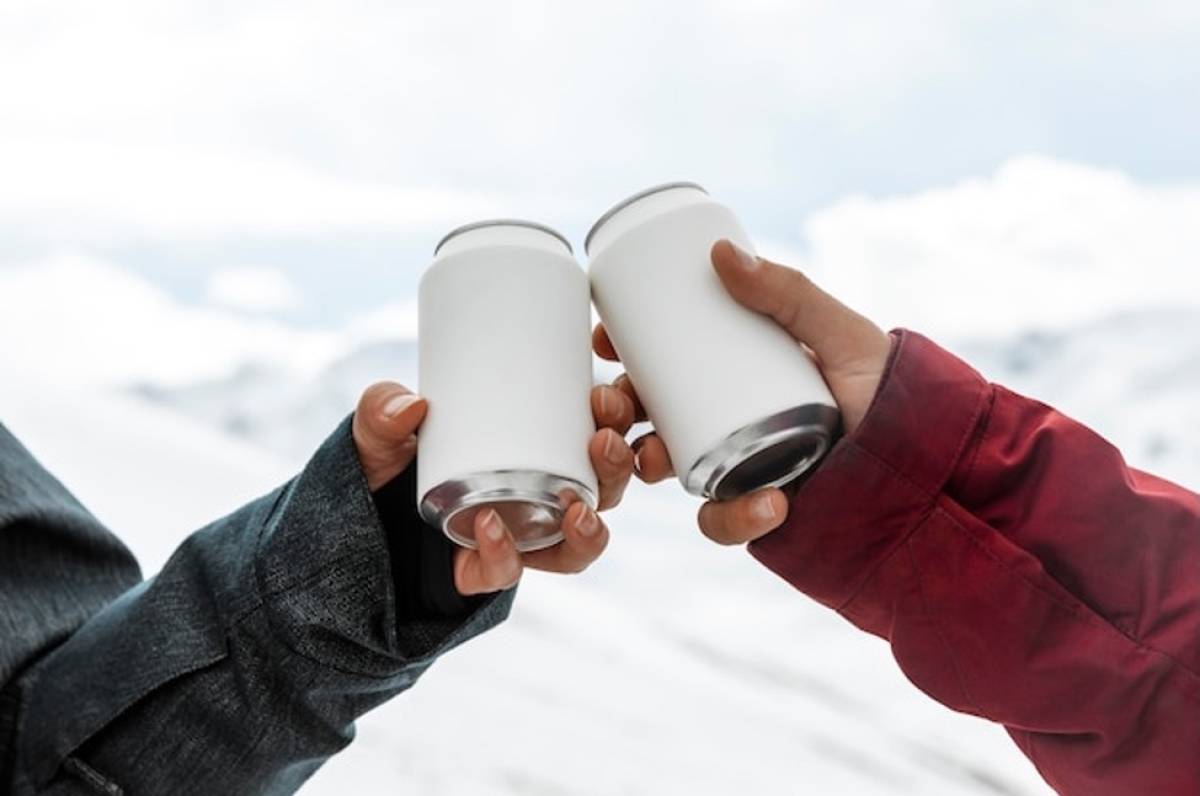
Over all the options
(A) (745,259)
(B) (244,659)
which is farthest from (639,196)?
(B) (244,659)

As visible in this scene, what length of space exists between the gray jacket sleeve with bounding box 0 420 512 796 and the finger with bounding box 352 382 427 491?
12 millimetres

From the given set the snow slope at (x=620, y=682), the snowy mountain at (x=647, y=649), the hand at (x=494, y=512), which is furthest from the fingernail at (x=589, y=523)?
the snow slope at (x=620, y=682)

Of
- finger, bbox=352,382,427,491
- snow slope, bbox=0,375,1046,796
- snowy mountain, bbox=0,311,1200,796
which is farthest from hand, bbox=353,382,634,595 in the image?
snow slope, bbox=0,375,1046,796

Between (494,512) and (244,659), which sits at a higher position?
(494,512)

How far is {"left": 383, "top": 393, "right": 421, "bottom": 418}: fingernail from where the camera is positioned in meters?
0.54

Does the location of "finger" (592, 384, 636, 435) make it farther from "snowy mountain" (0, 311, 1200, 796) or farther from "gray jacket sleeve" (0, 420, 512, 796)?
"snowy mountain" (0, 311, 1200, 796)

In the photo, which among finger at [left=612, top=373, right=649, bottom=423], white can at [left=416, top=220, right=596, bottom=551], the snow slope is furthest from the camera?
the snow slope

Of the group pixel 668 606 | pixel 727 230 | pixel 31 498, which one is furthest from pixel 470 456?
pixel 668 606

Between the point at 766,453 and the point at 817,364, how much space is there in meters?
0.06

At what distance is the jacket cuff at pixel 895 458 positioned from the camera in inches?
22.4

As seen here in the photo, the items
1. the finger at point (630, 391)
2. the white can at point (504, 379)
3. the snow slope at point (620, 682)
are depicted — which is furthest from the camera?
the snow slope at point (620, 682)

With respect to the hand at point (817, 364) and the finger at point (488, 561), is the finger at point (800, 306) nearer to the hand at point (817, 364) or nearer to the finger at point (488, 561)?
the hand at point (817, 364)

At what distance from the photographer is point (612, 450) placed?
0.53m

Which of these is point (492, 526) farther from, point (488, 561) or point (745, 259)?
point (745, 259)
